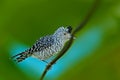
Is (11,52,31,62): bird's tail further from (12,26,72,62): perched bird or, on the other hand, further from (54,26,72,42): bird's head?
(54,26,72,42): bird's head


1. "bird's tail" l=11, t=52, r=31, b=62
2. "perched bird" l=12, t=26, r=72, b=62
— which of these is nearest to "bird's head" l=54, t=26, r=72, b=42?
"perched bird" l=12, t=26, r=72, b=62

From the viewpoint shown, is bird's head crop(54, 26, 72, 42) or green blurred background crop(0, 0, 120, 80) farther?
green blurred background crop(0, 0, 120, 80)

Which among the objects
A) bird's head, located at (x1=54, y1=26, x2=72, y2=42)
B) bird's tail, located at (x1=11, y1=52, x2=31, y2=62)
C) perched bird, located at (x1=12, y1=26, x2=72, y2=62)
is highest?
bird's head, located at (x1=54, y1=26, x2=72, y2=42)

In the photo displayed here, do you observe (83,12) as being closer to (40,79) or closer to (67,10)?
(67,10)

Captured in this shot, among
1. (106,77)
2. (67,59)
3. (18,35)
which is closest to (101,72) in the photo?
(106,77)

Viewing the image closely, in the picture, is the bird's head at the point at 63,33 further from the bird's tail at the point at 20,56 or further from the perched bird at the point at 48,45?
the bird's tail at the point at 20,56

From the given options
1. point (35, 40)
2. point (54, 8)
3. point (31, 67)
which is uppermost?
point (54, 8)

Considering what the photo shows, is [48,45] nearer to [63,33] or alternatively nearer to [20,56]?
[63,33]
